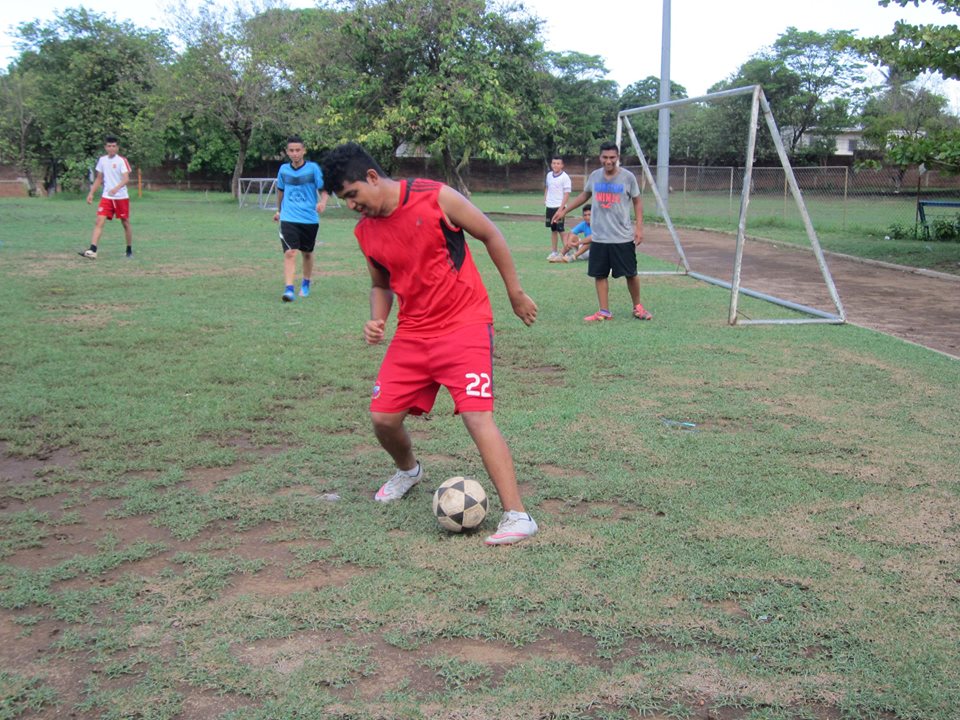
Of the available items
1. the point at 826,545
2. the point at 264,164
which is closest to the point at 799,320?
the point at 826,545

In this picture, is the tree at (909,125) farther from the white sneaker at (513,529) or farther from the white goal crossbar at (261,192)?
the white goal crossbar at (261,192)

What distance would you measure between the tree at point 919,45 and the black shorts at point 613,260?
25.5 ft

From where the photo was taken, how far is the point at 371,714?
2.95 metres

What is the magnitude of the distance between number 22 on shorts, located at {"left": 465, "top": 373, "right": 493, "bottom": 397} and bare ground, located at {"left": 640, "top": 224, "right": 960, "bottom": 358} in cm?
615

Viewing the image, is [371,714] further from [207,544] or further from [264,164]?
[264,164]

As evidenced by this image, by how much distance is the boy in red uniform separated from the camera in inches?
167

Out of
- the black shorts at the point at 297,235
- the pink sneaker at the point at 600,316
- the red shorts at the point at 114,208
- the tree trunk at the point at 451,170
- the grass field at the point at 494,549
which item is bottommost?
the grass field at the point at 494,549

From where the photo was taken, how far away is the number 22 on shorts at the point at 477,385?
4.31 metres

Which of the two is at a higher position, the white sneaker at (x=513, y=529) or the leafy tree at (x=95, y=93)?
the leafy tree at (x=95, y=93)

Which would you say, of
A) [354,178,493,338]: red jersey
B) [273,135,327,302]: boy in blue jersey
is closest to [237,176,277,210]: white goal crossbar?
[273,135,327,302]: boy in blue jersey

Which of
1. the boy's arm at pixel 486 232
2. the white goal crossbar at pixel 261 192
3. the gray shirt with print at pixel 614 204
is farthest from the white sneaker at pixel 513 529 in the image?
the white goal crossbar at pixel 261 192

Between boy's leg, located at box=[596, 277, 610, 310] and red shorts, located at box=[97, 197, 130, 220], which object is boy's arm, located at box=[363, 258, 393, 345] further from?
red shorts, located at box=[97, 197, 130, 220]

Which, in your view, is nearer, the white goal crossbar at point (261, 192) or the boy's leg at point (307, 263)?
the boy's leg at point (307, 263)

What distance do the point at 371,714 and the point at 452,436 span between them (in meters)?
3.12
